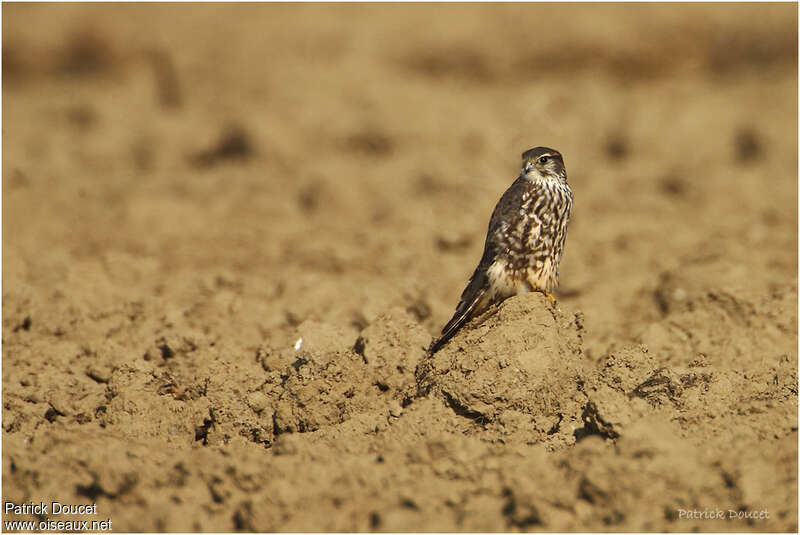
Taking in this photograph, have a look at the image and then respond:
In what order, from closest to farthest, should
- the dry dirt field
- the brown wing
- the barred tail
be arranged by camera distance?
the dry dirt field < the barred tail < the brown wing

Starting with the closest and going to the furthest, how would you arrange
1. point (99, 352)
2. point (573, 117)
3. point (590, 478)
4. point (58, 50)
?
point (590, 478)
point (99, 352)
point (573, 117)
point (58, 50)

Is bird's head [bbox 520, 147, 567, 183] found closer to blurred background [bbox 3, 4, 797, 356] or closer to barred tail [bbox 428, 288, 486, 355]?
barred tail [bbox 428, 288, 486, 355]

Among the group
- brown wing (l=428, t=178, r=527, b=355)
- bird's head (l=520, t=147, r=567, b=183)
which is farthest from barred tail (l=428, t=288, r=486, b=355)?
bird's head (l=520, t=147, r=567, b=183)

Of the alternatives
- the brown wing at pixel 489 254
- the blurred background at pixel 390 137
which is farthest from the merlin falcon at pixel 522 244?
the blurred background at pixel 390 137

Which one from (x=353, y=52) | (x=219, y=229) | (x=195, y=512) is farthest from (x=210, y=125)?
(x=195, y=512)

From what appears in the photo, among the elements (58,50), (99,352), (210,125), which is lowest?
(99,352)

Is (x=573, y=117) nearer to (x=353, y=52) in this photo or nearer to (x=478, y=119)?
(x=478, y=119)
